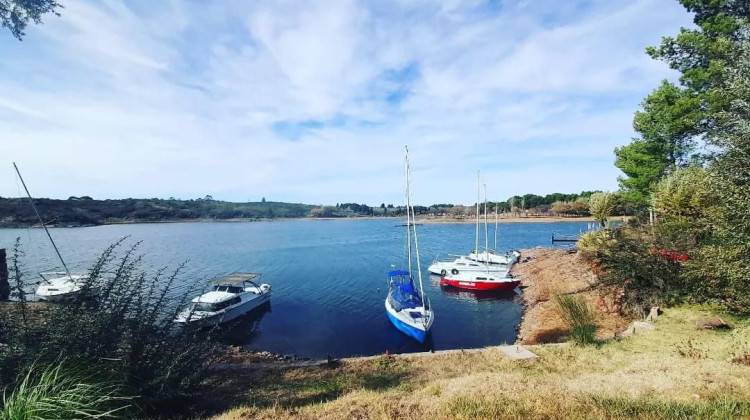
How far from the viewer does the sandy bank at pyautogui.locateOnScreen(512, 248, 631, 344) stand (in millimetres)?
17500

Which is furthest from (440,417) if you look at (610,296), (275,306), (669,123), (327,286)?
(327,286)

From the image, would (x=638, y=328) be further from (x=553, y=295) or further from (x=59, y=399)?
(x=59, y=399)

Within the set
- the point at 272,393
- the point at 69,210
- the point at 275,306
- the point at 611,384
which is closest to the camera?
the point at 611,384

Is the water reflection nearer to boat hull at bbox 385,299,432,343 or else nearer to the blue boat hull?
boat hull at bbox 385,299,432,343

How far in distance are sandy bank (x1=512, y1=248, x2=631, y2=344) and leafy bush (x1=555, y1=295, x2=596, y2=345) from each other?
183 centimetres

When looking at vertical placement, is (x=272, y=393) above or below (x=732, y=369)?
below

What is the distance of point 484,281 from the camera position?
3312 cm

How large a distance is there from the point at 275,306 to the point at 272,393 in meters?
23.6

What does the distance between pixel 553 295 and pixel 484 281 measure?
13617 millimetres

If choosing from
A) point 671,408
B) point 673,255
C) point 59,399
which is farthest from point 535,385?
point 673,255

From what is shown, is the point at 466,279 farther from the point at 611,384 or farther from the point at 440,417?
the point at 440,417

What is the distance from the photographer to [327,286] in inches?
1491

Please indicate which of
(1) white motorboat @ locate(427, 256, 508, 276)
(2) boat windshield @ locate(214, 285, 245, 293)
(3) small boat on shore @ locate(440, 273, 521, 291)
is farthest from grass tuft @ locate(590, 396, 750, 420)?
(1) white motorboat @ locate(427, 256, 508, 276)

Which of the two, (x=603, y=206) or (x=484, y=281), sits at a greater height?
(x=603, y=206)
